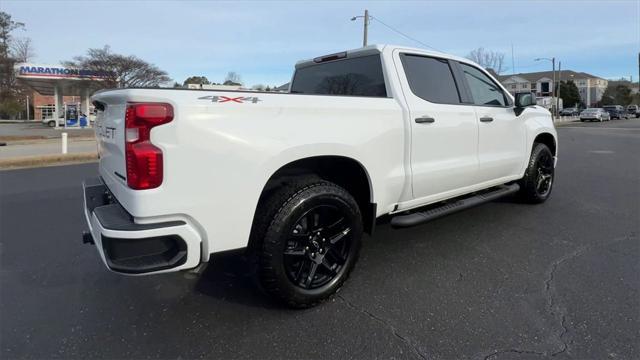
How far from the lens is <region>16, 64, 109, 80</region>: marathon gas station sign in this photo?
3750 cm

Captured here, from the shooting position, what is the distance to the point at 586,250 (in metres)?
Result: 4.21

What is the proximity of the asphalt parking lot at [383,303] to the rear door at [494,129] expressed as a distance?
0.69 meters

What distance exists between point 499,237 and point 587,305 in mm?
1520

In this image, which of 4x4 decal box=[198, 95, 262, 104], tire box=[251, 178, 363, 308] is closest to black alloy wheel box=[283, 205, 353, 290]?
tire box=[251, 178, 363, 308]

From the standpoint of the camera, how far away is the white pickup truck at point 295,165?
242cm

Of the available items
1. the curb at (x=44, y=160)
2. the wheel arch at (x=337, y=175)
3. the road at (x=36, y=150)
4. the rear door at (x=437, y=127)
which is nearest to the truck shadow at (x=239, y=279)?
the wheel arch at (x=337, y=175)

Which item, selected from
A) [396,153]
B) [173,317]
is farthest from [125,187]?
[396,153]

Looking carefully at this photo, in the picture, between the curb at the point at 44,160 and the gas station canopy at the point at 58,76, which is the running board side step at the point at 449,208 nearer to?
the curb at the point at 44,160

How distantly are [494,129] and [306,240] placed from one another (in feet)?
8.47

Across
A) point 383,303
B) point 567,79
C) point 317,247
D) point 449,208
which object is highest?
point 567,79

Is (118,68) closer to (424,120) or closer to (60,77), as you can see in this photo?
(60,77)

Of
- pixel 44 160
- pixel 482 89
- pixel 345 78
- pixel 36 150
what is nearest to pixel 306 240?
pixel 345 78

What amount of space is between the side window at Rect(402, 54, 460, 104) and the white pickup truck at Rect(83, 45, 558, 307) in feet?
0.04

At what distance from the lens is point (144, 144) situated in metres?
2.41
